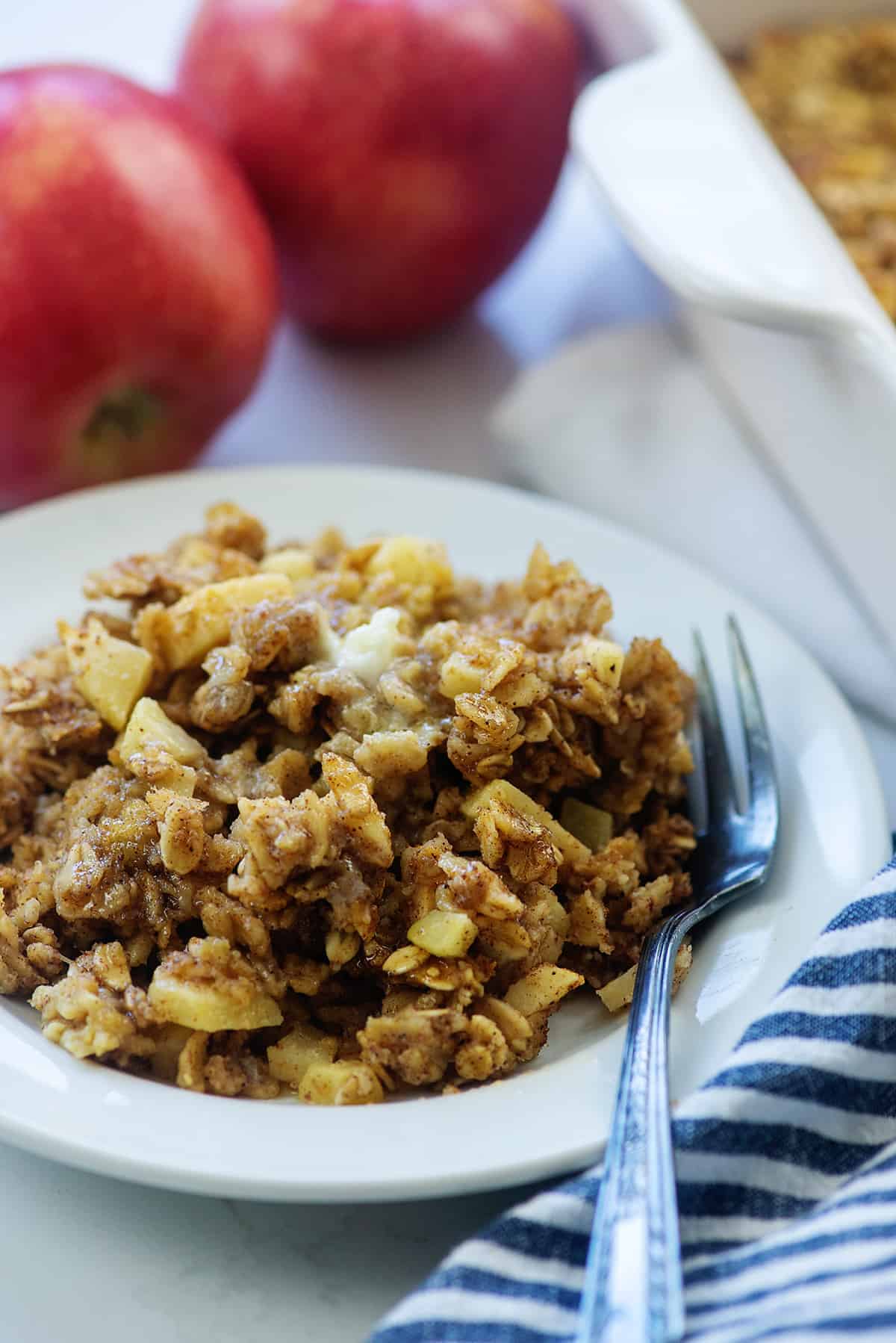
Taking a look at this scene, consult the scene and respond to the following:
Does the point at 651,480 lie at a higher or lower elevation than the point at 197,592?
lower

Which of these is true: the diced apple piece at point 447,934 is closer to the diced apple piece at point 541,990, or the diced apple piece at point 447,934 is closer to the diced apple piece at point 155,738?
the diced apple piece at point 541,990

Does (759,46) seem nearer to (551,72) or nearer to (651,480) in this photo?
(551,72)

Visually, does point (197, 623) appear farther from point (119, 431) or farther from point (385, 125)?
point (385, 125)

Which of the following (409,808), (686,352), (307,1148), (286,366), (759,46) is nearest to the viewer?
(307,1148)

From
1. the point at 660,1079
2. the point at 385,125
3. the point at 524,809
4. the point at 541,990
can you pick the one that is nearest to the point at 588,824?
the point at 524,809

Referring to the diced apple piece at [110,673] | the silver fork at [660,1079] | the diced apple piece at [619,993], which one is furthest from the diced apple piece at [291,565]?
the diced apple piece at [619,993]

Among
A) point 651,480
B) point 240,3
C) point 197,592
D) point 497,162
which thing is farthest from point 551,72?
point 197,592

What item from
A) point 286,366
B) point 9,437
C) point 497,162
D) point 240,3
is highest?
point 240,3

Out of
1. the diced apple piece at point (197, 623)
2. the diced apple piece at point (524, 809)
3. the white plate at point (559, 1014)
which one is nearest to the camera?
the white plate at point (559, 1014)
